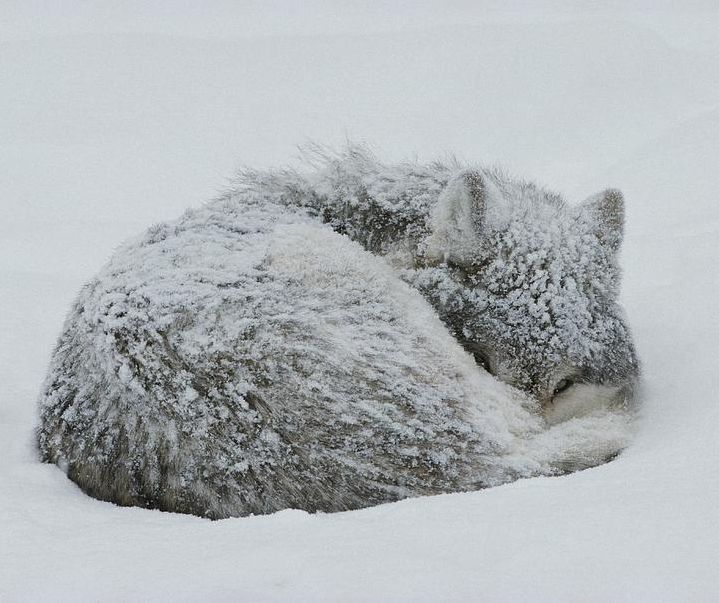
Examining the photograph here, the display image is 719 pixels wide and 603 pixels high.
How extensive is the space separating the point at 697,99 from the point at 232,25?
6.96 metres

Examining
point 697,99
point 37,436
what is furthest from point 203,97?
point 37,436

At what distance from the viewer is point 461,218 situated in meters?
3.61

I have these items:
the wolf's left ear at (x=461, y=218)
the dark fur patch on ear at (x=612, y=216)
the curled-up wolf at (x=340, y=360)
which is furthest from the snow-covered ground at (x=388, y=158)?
the wolf's left ear at (x=461, y=218)

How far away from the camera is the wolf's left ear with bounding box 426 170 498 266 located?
3.53 m

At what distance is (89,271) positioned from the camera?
20.2 ft

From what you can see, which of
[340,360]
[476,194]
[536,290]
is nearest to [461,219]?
[476,194]

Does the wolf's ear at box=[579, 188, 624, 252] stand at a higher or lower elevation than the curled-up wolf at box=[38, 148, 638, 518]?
higher

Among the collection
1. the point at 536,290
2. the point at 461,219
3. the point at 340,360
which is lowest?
the point at 340,360

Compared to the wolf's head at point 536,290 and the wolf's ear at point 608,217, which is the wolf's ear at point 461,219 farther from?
the wolf's ear at point 608,217

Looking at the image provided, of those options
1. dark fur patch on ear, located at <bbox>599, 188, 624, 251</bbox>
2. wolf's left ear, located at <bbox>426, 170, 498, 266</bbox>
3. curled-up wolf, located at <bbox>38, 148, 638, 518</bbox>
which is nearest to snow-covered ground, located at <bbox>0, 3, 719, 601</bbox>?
curled-up wolf, located at <bbox>38, 148, 638, 518</bbox>

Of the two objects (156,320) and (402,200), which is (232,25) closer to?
(402,200)

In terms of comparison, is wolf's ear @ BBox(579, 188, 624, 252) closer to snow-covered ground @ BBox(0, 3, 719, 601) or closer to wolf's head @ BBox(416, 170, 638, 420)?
wolf's head @ BBox(416, 170, 638, 420)

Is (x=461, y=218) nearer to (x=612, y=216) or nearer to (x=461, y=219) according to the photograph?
(x=461, y=219)

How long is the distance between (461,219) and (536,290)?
46cm
